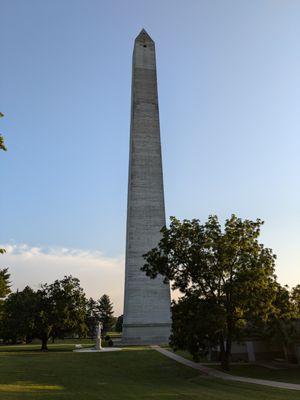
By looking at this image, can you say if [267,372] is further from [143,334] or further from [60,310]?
[60,310]

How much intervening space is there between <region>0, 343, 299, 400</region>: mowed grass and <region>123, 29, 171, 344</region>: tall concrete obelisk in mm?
A: 15951

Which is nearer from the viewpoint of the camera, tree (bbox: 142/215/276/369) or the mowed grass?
the mowed grass

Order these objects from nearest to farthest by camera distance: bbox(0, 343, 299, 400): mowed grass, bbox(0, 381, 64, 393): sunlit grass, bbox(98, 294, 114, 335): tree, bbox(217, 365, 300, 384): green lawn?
1. bbox(0, 343, 299, 400): mowed grass
2. bbox(0, 381, 64, 393): sunlit grass
3. bbox(217, 365, 300, 384): green lawn
4. bbox(98, 294, 114, 335): tree

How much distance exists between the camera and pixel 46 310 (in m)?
48.5

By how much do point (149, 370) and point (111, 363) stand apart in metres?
4.48

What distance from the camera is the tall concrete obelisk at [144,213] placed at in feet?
147

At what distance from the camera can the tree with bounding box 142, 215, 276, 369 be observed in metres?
23.8

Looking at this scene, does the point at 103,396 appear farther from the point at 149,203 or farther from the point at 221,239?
the point at 149,203

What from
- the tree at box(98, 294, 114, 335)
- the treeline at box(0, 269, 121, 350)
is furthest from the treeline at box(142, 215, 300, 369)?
the tree at box(98, 294, 114, 335)

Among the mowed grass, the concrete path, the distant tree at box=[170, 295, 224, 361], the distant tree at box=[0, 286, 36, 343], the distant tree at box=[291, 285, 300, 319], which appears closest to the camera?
the mowed grass

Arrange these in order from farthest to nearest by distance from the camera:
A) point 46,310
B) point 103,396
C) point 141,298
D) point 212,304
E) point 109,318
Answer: point 109,318 < point 46,310 < point 141,298 < point 212,304 < point 103,396

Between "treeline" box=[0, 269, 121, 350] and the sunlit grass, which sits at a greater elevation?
"treeline" box=[0, 269, 121, 350]

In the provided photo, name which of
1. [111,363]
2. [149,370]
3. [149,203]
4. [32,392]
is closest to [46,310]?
[149,203]

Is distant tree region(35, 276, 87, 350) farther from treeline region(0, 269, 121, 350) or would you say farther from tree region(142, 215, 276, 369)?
tree region(142, 215, 276, 369)
